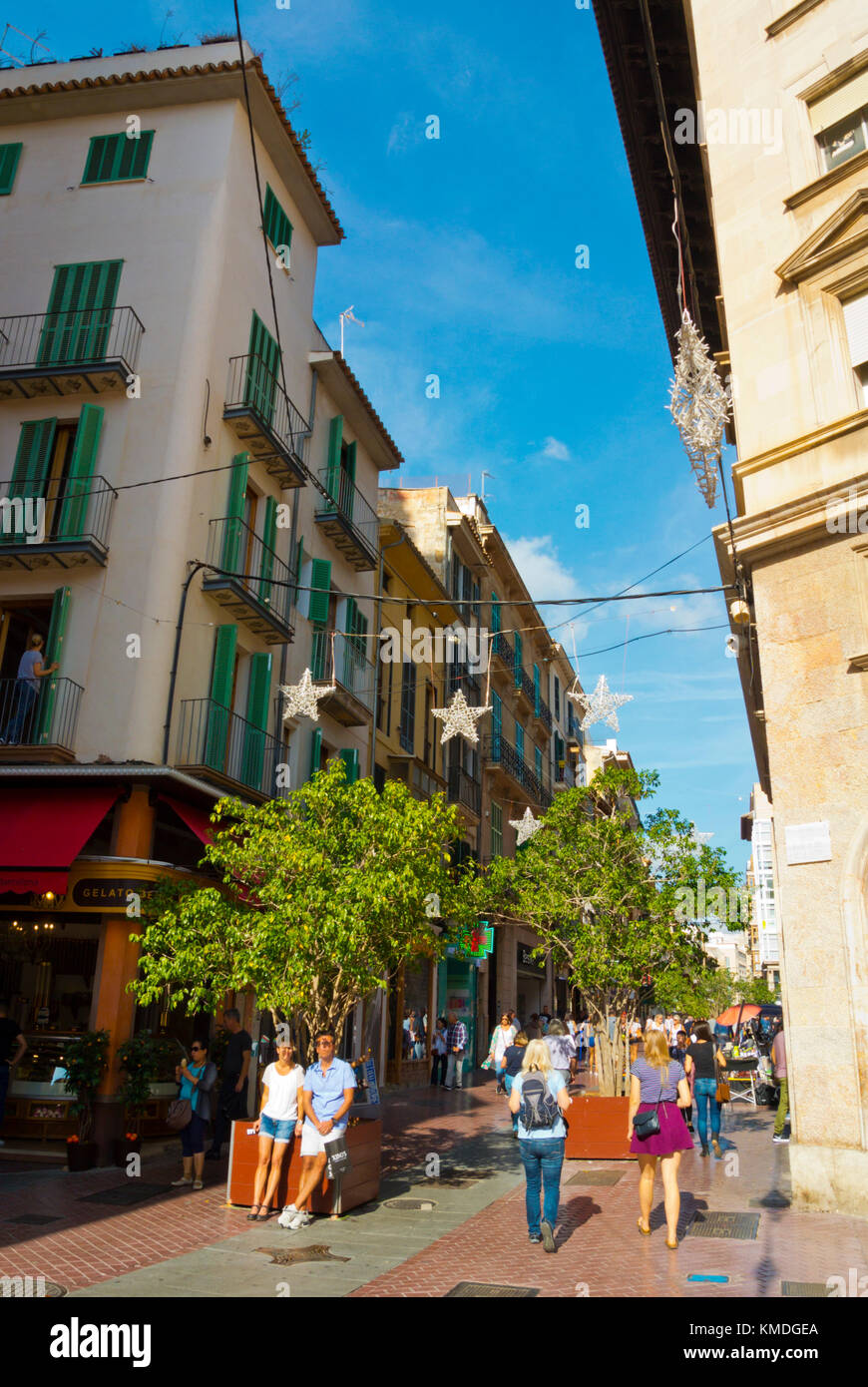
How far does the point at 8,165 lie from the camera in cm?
1883

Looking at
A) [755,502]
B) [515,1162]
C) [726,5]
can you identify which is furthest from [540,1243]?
[726,5]

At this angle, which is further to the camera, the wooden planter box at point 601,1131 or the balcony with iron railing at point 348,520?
the balcony with iron railing at point 348,520

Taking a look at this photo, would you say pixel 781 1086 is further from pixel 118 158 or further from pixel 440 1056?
pixel 118 158

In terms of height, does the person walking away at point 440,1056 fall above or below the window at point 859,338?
below

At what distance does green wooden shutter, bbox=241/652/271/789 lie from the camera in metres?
17.2

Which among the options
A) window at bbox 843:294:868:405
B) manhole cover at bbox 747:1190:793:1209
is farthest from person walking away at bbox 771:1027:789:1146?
window at bbox 843:294:868:405

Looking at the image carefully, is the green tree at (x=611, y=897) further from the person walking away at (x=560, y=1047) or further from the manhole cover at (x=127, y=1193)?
the manhole cover at (x=127, y=1193)

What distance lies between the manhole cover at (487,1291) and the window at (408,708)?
792 inches

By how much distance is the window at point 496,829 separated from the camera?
116ft

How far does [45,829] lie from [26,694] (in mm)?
2416
